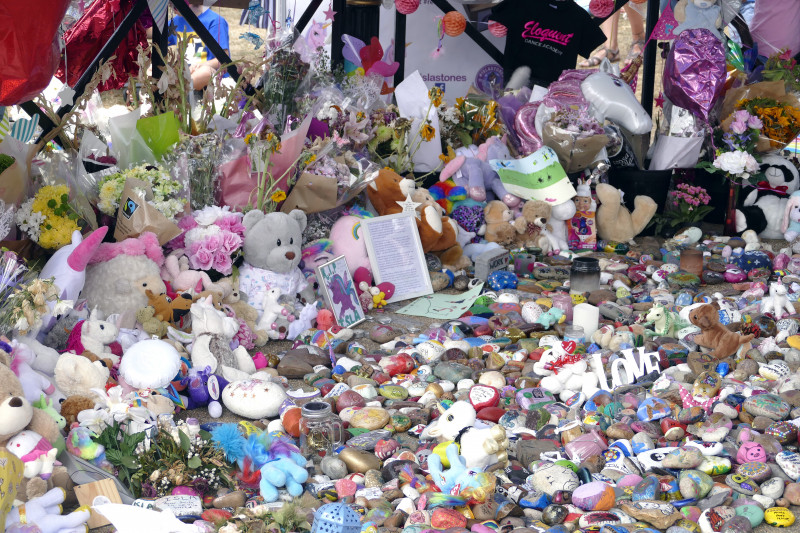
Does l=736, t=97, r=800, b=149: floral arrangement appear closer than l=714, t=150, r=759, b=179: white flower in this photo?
No

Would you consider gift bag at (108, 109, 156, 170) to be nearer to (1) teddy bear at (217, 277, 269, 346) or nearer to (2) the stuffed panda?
(1) teddy bear at (217, 277, 269, 346)

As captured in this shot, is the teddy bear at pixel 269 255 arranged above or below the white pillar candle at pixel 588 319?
above

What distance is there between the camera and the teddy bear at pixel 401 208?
5.46m

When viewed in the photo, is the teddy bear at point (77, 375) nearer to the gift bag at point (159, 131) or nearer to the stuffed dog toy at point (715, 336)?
the gift bag at point (159, 131)

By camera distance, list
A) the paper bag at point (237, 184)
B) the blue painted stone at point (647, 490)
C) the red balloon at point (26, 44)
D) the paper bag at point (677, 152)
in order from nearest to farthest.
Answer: the blue painted stone at point (647, 490), the red balloon at point (26, 44), the paper bag at point (237, 184), the paper bag at point (677, 152)

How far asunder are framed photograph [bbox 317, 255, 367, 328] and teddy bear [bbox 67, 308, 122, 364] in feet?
3.99

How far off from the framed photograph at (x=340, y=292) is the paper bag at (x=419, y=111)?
1.51 metres

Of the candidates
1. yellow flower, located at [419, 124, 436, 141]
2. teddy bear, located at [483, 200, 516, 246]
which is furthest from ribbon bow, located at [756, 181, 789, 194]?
yellow flower, located at [419, 124, 436, 141]

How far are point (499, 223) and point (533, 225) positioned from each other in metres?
0.23

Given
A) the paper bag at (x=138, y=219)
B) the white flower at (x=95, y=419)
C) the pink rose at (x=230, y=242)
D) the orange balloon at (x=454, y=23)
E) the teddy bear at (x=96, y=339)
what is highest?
the orange balloon at (x=454, y=23)

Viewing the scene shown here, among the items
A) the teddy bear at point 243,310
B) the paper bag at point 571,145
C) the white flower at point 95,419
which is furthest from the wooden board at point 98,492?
the paper bag at point 571,145

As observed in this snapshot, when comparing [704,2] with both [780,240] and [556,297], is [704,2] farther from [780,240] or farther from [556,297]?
[556,297]

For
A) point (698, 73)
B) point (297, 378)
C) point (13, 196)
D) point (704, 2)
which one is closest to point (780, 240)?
point (698, 73)

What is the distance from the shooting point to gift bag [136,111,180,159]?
471cm
